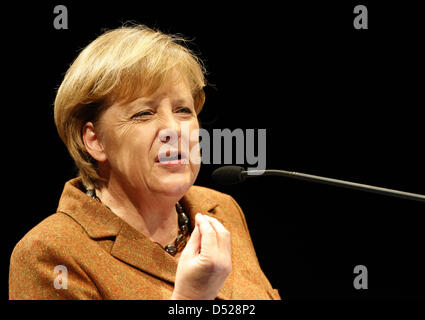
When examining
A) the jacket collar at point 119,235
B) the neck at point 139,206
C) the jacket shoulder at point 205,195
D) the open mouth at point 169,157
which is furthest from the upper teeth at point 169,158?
the jacket shoulder at point 205,195

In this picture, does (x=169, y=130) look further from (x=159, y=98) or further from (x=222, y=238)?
(x=222, y=238)

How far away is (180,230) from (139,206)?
0.66 ft

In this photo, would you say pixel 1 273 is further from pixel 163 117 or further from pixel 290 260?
pixel 290 260

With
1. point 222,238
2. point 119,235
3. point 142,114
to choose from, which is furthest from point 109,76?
point 222,238

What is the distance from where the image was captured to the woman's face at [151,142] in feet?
4.63

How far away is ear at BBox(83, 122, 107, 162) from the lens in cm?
149

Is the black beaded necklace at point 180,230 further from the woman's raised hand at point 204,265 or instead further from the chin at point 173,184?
the woman's raised hand at point 204,265

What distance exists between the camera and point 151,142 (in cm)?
142

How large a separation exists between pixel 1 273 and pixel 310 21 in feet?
5.38

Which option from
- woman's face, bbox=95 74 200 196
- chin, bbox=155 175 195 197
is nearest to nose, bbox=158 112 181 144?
woman's face, bbox=95 74 200 196

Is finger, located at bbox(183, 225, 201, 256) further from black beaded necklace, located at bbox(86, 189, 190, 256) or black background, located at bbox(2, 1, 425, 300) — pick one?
black background, located at bbox(2, 1, 425, 300)

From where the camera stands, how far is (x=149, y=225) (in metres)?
1.54

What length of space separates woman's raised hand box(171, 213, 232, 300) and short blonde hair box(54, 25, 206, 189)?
0.46 meters
